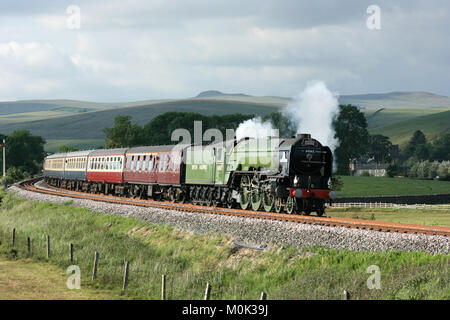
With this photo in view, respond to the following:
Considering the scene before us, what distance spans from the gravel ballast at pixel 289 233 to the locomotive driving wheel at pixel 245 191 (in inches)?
117

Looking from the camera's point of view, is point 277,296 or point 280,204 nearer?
point 277,296

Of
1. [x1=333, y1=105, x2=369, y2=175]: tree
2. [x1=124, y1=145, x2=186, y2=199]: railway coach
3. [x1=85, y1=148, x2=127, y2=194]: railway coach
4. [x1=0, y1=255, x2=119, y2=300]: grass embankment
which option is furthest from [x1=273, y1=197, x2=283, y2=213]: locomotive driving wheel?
[x1=333, y1=105, x2=369, y2=175]: tree

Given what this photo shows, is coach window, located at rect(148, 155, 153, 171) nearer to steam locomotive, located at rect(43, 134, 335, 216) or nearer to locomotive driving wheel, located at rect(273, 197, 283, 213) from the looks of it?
steam locomotive, located at rect(43, 134, 335, 216)

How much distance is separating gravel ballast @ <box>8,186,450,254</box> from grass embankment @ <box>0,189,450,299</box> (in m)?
0.58

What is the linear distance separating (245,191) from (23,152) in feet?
435

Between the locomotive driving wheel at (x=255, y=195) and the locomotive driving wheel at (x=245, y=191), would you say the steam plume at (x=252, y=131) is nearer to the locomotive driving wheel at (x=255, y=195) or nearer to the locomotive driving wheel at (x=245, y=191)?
the locomotive driving wheel at (x=245, y=191)

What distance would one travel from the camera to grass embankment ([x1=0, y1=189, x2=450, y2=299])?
55.0 feet

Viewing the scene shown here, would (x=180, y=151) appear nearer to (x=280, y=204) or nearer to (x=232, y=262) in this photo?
(x=280, y=204)

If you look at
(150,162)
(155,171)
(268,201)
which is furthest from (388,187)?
(268,201)

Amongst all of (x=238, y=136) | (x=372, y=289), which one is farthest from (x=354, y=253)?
(x=238, y=136)

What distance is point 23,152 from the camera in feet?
506

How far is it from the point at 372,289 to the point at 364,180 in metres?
104

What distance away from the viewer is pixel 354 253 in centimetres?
1964

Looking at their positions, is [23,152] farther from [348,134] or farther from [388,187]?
[388,187]
